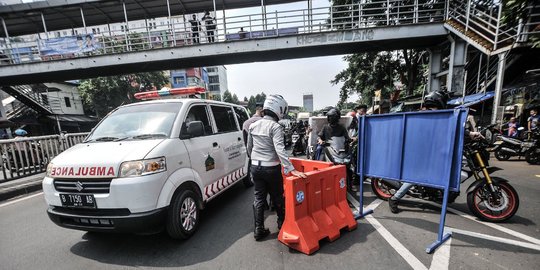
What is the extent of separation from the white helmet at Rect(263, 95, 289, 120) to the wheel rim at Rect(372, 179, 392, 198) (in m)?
2.74

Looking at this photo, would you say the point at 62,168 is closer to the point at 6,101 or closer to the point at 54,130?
the point at 54,130

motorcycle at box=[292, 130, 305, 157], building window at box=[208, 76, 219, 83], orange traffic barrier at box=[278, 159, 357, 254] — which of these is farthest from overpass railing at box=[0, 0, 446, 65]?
building window at box=[208, 76, 219, 83]

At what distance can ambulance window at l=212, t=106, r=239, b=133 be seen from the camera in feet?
14.1

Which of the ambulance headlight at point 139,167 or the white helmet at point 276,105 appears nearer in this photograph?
the ambulance headlight at point 139,167

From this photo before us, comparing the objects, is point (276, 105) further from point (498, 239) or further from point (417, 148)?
point (498, 239)

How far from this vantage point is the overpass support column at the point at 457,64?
1084cm

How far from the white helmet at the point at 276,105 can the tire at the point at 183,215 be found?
1630mm

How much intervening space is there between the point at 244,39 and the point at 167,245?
36.1ft

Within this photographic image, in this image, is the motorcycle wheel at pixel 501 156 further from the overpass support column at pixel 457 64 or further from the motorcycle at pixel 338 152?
the motorcycle at pixel 338 152

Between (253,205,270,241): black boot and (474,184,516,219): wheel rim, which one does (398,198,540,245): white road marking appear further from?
(253,205,270,241): black boot

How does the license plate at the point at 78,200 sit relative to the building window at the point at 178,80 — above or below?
below

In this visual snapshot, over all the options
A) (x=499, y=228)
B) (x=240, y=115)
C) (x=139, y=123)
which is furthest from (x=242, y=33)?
(x=499, y=228)

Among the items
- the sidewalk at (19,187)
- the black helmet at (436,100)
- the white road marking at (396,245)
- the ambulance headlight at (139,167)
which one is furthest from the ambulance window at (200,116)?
the sidewalk at (19,187)

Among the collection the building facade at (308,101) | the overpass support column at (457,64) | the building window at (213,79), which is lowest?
the building facade at (308,101)
